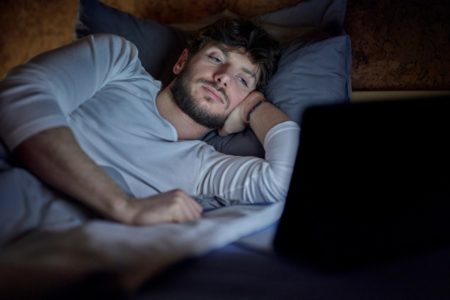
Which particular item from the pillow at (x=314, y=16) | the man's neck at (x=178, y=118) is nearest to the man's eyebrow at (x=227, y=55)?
the man's neck at (x=178, y=118)

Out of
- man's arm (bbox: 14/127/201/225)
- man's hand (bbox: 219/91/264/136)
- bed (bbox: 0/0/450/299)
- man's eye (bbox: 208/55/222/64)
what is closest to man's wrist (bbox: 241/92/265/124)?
man's hand (bbox: 219/91/264/136)

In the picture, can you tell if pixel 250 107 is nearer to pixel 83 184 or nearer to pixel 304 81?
pixel 304 81

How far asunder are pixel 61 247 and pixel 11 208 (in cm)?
12

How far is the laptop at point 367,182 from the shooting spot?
1.69 feet

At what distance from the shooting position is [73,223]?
0.51 meters

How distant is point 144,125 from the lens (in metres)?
0.71

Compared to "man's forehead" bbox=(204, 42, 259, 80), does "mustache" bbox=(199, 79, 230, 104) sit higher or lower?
lower

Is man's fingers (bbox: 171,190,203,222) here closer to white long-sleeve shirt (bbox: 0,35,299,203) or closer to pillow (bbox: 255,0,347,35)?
white long-sleeve shirt (bbox: 0,35,299,203)

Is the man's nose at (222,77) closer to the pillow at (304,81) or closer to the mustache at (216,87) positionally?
the mustache at (216,87)

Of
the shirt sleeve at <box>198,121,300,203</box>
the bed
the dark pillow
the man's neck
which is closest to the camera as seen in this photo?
the bed

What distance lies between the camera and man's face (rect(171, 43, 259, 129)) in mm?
759

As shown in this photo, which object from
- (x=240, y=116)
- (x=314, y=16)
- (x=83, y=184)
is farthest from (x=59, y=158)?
(x=314, y=16)

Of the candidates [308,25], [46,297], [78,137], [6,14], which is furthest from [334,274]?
[6,14]

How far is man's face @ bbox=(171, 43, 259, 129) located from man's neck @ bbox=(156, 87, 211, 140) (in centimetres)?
1
